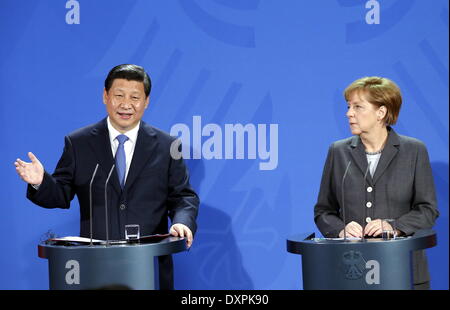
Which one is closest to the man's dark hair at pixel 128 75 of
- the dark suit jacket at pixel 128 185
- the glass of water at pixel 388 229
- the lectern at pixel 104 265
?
the dark suit jacket at pixel 128 185

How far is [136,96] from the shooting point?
425cm

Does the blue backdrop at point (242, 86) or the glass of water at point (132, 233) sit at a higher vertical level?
the blue backdrop at point (242, 86)

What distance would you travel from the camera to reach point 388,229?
3.71 m

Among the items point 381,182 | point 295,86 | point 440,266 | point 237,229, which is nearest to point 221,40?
point 295,86

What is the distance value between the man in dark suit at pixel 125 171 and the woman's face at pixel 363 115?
99 cm

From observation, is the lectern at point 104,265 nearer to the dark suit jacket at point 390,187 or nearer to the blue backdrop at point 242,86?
the dark suit jacket at point 390,187

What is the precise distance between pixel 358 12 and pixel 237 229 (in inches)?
66.4

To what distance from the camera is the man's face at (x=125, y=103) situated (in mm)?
4211

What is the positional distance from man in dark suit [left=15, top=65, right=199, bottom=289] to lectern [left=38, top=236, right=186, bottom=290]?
540mm

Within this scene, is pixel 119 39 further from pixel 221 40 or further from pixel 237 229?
pixel 237 229

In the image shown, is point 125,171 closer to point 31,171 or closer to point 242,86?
point 31,171

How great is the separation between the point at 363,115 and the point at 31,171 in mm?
1803

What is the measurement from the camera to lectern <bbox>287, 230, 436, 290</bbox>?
352 cm
